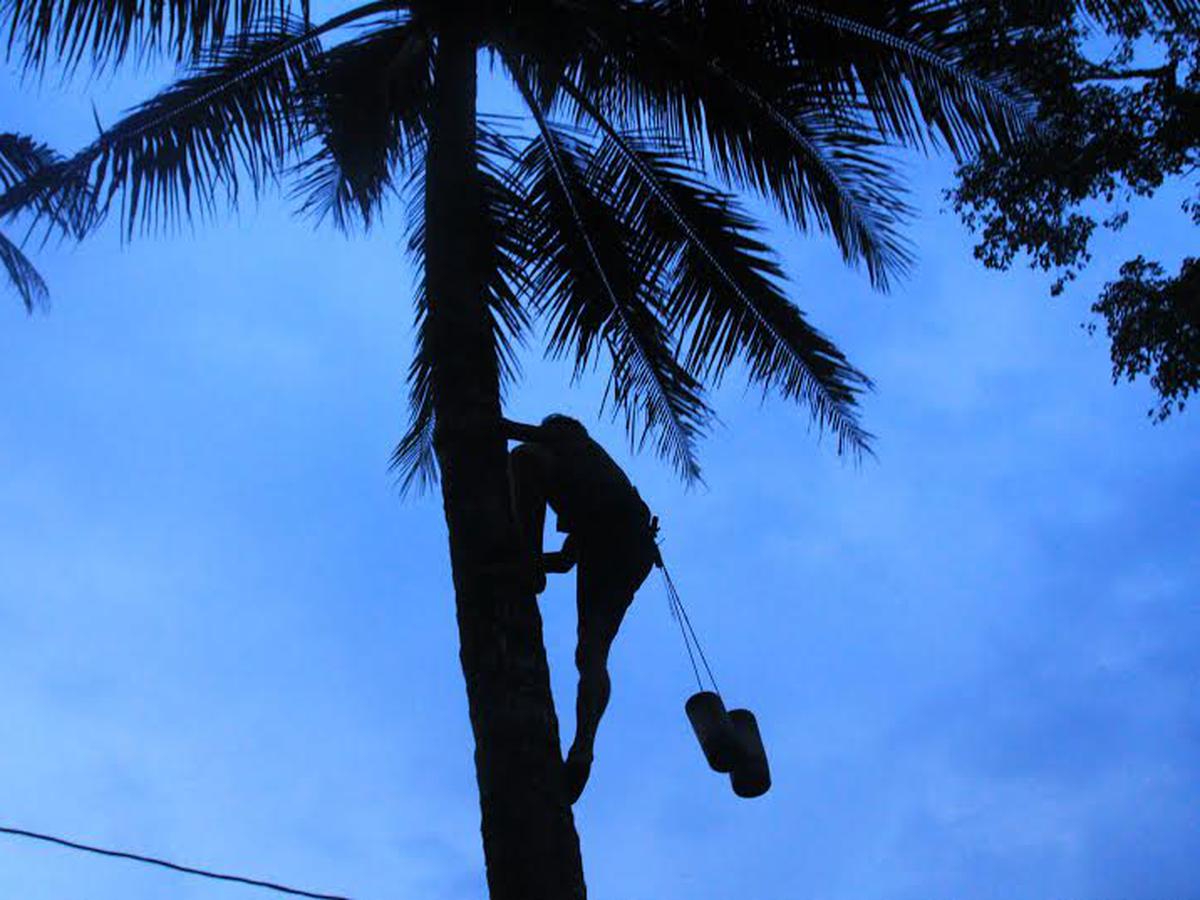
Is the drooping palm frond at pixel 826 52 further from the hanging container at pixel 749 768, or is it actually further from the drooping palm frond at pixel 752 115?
the hanging container at pixel 749 768

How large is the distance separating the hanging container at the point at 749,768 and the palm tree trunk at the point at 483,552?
947 mm

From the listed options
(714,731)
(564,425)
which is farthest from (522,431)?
(714,731)

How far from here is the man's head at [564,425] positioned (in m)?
5.92

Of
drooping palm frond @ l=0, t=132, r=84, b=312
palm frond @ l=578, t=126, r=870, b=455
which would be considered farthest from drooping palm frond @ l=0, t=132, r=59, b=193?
palm frond @ l=578, t=126, r=870, b=455

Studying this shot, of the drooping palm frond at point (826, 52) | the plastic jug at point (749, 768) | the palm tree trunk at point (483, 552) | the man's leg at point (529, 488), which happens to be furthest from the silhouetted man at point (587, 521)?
the drooping palm frond at point (826, 52)

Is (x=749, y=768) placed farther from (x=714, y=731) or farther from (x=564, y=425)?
(x=564, y=425)

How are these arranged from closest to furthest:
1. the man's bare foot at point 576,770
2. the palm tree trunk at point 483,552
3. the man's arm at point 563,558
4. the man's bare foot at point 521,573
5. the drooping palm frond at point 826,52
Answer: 1. the palm tree trunk at point 483,552
2. the man's bare foot at point 576,770
3. the man's bare foot at point 521,573
4. the man's arm at point 563,558
5. the drooping palm frond at point 826,52

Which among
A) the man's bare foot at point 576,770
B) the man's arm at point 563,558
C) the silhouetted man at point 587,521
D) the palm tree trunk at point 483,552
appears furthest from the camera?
the man's arm at point 563,558

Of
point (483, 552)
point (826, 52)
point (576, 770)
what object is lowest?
point (576, 770)

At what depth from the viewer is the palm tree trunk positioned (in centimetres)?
455

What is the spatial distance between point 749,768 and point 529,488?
1.48m

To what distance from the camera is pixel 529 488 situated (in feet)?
18.8

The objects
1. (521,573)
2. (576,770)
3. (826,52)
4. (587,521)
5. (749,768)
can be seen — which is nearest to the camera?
(576,770)

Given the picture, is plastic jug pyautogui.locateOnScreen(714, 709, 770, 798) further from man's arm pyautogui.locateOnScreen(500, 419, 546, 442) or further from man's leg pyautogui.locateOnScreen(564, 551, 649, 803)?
man's arm pyautogui.locateOnScreen(500, 419, 546, 442)
